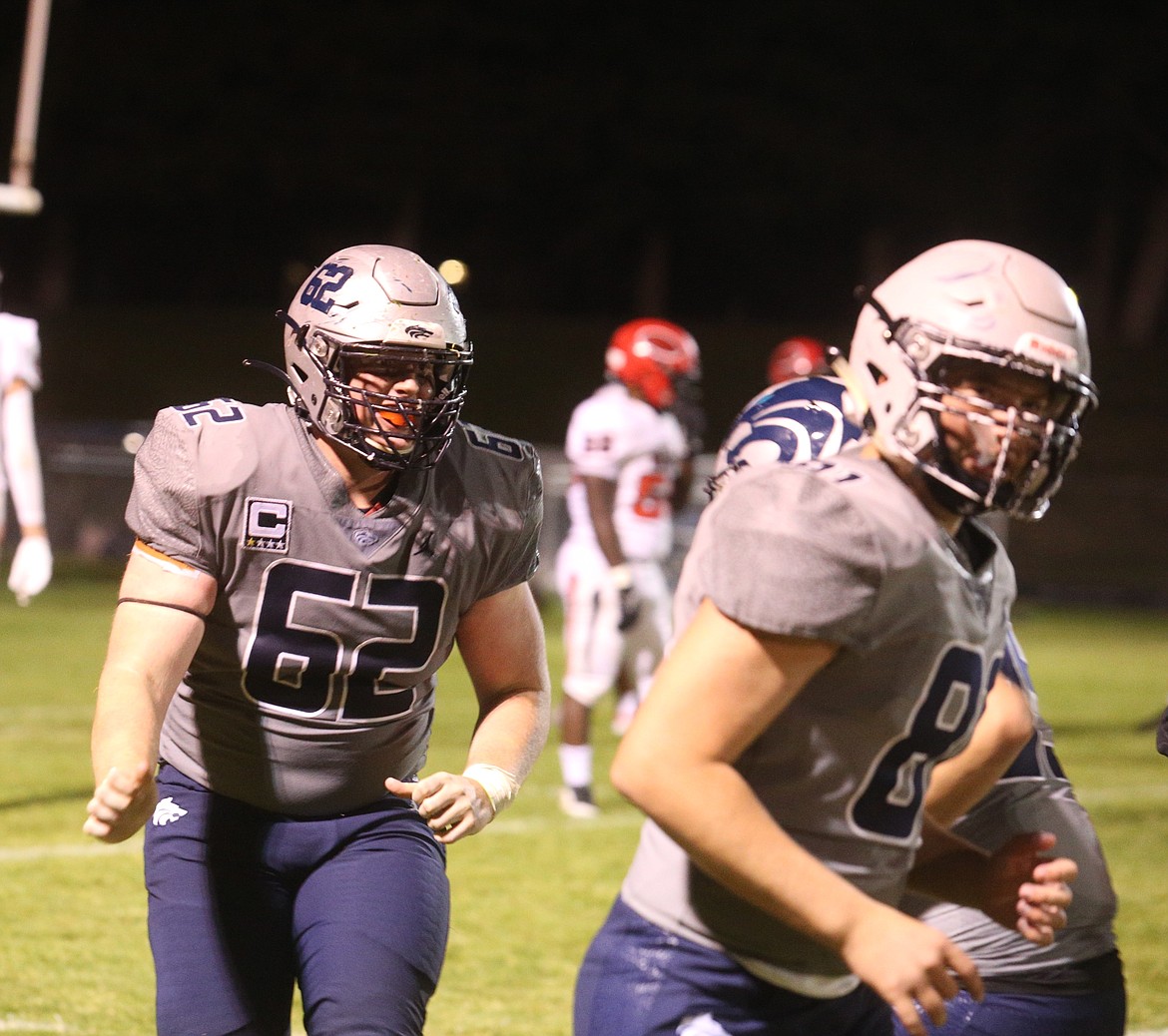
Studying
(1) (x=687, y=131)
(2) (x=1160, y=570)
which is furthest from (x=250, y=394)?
(2) (x=1160, y=570)

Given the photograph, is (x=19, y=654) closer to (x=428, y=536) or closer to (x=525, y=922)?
(x=525, y=922)

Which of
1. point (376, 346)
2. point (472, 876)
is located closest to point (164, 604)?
point (376, 346)

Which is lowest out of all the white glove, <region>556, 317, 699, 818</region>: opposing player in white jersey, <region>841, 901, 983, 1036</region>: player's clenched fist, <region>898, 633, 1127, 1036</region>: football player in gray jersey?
the white glove

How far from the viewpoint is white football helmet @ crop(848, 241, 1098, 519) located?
2.25 m

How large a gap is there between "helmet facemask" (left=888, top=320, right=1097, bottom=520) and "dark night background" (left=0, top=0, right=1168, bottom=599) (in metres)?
28.0

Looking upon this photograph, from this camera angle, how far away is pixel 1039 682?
12094mm

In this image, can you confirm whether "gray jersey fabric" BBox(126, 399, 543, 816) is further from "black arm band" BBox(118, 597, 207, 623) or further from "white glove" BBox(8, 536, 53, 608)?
"white glove" BBox(8, 536, 53, 608)

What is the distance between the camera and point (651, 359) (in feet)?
27.7

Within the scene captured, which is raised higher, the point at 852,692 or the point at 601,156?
the point at 852,692

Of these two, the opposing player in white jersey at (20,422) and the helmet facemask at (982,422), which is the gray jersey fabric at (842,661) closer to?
the helmet facemask at (982,422)

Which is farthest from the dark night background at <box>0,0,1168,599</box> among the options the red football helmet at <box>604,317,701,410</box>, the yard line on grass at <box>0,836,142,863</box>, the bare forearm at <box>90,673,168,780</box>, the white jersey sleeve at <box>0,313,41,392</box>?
the bare forearm at <box>90,673,168,780</box>

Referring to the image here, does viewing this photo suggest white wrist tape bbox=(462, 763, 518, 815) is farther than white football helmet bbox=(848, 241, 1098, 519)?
Yes

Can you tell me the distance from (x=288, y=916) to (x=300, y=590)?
58 cm

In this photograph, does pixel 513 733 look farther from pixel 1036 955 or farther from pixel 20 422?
pixel 20 422
